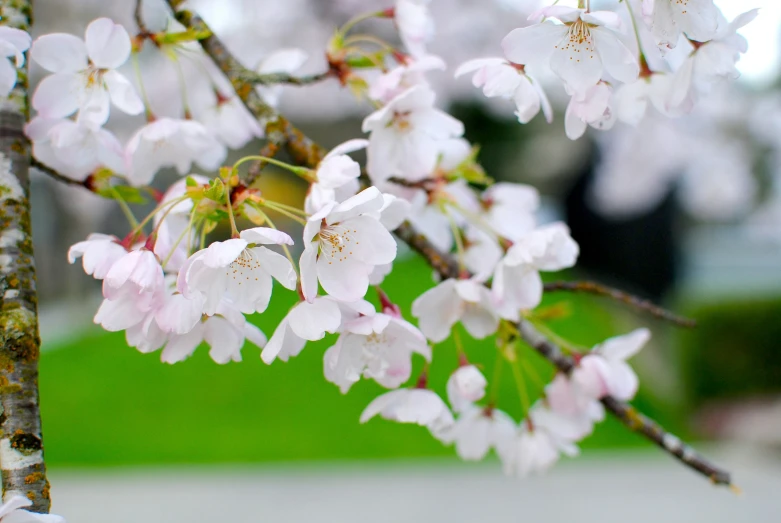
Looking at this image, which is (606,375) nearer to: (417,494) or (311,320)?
(311,320)

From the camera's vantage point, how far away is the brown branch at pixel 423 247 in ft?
3.34

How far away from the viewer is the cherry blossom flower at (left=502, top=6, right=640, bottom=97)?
2.67ft

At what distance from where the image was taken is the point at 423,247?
1.08 m

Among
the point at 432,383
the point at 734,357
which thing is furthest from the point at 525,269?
the point at 734,357

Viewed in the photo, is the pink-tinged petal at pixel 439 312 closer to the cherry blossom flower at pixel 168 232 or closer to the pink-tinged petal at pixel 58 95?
the cherry blossom flower at pixel 168 232

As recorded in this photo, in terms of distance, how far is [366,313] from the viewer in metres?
0.80

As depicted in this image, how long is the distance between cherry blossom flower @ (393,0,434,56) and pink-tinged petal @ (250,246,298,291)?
494 mm

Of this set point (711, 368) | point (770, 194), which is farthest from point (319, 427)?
point (770, 194)

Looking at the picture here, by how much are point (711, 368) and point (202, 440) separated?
13.2 feet

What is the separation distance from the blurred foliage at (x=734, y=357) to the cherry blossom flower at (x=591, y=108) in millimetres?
5695

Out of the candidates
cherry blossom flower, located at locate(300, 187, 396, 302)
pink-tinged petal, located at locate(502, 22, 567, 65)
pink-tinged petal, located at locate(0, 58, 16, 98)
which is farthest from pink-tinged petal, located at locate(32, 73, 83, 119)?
pink-tinged petal, located at locate(502, 22, 567, 65)

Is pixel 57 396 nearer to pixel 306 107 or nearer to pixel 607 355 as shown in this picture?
pixel 306 107

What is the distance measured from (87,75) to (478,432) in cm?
80

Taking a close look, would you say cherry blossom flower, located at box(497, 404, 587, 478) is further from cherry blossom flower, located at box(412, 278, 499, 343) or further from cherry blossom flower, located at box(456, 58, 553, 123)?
cherry blossom flower, located at box(456, 58, 553, 123)
